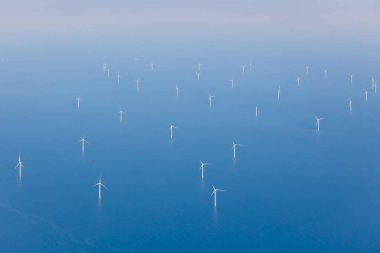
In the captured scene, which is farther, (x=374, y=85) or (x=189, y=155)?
(x=374, y=85)

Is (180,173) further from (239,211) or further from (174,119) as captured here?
(174,119)

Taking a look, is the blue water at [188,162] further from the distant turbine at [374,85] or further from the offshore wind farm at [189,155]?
the distant turbine at [374,85]

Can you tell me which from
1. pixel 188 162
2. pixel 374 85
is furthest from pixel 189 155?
pixel 374 85

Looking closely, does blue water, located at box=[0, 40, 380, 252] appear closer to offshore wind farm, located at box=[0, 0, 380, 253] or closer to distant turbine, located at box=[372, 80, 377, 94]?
offshore wind farm, located at box=[0, 0, 380, 253]

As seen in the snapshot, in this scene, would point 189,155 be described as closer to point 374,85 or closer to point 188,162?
point 188,162

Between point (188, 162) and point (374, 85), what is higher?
point (374, 85)

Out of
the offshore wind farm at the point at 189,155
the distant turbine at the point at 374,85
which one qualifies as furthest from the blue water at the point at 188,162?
the distant turbine at the point at 374,85
